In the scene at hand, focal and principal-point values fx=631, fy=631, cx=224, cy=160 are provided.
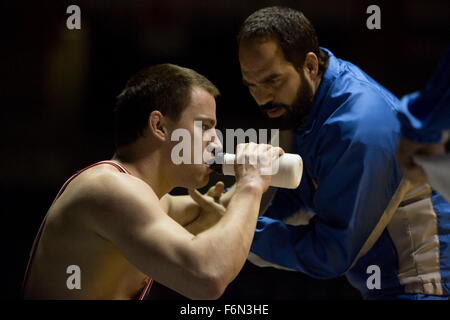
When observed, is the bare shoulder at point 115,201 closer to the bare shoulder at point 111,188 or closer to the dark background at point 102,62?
the bare shoulder at point 111,188

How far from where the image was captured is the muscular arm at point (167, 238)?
1.27 m

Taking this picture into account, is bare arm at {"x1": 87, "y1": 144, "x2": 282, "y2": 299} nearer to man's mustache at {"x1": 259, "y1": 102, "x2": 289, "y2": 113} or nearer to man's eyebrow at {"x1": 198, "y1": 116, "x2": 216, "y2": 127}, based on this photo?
man's eyebrow at {"x1": 198, "y1": 116, "x2": 216, "y2": 127}

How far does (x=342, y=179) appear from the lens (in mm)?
1557

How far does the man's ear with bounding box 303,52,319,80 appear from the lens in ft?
5.68

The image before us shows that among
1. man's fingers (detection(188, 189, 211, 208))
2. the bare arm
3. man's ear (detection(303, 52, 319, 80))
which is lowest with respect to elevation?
man's fingers (detection(188, 189, 211, 208))

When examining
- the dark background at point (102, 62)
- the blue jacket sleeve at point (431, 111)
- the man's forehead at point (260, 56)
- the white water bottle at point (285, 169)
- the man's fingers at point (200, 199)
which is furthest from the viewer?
the dark background at point (102, 62)

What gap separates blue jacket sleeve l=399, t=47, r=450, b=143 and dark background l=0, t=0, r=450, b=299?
5.40 ft

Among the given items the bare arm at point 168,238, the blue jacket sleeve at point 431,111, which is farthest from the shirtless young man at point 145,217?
the blue jacket sleeve at point 431,111

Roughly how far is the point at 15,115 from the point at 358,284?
208cm

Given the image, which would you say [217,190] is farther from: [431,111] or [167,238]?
[431,111]

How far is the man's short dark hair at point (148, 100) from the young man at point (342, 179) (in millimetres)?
227

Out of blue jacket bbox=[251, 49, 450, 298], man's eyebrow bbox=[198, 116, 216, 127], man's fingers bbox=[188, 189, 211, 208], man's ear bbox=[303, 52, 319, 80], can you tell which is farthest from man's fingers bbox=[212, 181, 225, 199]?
man's ear bbox=[303, 52, 319, 80]

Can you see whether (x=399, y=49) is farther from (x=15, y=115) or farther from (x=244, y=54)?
(x=15, y=115)
